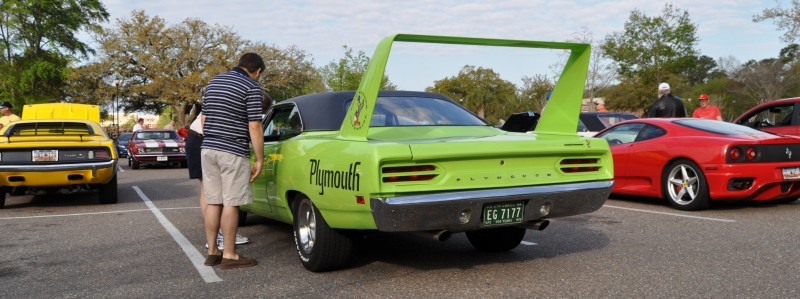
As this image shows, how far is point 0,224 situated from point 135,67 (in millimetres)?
45554

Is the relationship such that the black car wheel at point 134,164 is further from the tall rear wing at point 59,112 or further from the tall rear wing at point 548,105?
the tall rear wing at point 548,105

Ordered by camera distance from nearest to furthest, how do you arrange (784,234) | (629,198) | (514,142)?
(514,142)
(784,234)
(629,198)

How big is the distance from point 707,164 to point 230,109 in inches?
207

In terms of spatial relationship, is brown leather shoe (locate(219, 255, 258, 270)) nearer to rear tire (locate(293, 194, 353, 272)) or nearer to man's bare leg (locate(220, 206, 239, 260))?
man's bare leg (locate(220, 206, 239, 260))

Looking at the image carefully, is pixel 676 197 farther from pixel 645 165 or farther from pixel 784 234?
pixel 784 234

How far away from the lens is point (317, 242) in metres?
4.49

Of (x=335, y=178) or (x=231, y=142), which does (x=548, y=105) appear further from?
(x=231, y=142)

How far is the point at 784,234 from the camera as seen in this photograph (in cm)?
582

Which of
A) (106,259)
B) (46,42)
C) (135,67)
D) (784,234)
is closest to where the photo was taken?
(106,259)

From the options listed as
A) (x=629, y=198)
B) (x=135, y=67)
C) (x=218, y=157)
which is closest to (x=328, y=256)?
(x=218, y=157)

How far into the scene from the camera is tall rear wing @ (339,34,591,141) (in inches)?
163

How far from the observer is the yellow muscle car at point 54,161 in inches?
339

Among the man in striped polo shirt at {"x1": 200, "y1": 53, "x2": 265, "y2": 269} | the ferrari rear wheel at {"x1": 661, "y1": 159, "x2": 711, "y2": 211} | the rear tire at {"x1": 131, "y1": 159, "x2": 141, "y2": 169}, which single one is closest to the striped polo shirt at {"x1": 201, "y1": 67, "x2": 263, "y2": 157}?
the man in striped polo shirt at {"x1": 200, "y1": 53, "x2": 265, "y2": 269}

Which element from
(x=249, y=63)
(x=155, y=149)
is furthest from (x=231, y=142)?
(x=155, y=149)
